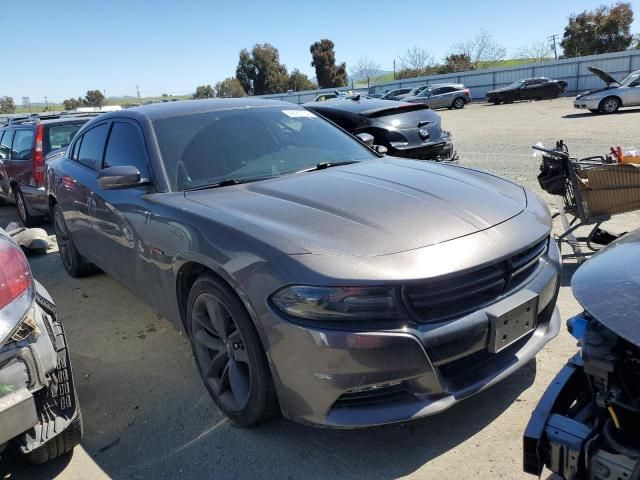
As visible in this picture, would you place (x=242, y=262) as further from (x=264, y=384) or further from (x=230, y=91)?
(x=230, y=91)

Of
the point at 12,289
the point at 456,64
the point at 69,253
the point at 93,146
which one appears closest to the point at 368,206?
the point at 12,289

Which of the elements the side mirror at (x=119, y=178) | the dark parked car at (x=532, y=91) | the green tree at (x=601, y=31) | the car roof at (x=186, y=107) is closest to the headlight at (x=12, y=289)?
the side mirror at (x=119, y=178)

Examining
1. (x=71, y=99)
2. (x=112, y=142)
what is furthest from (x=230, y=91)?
(x=112, y=142)

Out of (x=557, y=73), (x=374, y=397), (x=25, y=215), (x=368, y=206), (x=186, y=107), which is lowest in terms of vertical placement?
(x=25, y=215)

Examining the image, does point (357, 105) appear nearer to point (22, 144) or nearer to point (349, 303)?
point (22, 144)

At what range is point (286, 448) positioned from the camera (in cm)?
253

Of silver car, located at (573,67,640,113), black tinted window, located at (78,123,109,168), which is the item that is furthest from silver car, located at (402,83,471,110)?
black tinted window, located at (78,123,109,168)

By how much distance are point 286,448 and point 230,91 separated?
200ft

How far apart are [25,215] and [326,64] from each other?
59.2m

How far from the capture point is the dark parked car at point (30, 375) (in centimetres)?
204

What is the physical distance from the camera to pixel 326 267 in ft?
6.96

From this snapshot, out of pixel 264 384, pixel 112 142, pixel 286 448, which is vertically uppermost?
pixel 112 142

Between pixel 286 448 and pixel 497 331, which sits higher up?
pixel 497 331

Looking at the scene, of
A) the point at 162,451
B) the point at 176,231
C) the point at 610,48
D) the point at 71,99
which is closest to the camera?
the point at 162,451
